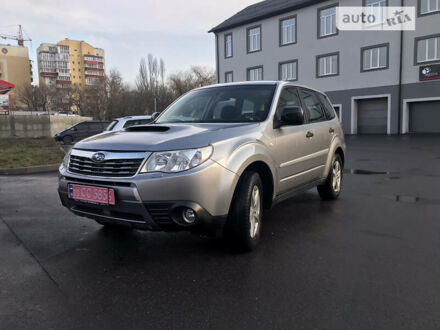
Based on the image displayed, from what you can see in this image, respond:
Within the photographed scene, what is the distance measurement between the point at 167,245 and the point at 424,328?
2461mm

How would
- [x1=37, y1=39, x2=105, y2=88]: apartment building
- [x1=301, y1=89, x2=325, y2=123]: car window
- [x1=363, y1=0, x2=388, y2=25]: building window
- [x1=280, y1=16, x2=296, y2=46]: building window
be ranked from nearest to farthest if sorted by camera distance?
[x1=301, y1=89, x2=325, y2=123]: car window → [x1=363, y1=0, x2=388, y2=25]: building window → [x1=280, y1=16, x2=296, y2=46]: building window → [x1=37, y1=39, x2=105, y2=88]: apartment building

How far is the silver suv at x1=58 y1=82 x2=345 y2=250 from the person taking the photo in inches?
123

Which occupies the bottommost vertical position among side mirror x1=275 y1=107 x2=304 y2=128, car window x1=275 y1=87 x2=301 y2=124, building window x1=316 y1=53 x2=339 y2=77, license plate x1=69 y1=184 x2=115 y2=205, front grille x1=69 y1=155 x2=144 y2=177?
license plate x1=69 y1=184 x2=115 y2=205

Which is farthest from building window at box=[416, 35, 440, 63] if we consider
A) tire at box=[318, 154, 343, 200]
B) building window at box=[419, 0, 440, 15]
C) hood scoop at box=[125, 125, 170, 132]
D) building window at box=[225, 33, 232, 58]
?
hood scoop at box=[125, 125, 170, 132]

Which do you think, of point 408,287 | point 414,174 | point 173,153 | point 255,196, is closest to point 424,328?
point 408,287

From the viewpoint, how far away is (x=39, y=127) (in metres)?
26.0

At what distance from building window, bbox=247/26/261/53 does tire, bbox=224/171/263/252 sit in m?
31.2

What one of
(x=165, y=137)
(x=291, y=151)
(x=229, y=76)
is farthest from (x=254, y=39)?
(x=165, y=137)

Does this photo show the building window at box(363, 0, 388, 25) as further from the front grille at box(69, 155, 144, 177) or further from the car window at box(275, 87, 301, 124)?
the front grille at box(69, 155, 144, 177)

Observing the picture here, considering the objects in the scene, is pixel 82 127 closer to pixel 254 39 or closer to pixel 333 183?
pixel 254 39

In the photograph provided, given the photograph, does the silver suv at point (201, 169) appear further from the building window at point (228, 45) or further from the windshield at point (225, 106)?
the building window at point (228, 45)

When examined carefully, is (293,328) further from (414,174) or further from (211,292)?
(414,174)

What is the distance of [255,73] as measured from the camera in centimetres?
3347

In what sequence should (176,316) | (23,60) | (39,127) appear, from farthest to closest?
(23,60), (39,127), (176,316)
